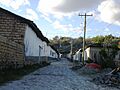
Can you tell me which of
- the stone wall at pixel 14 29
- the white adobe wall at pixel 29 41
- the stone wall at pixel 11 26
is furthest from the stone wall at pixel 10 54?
the white adobe wall at pixel 29 41

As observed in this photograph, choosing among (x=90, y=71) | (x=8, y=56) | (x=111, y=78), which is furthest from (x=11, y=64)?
(x=90, y=71)

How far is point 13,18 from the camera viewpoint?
20328 mm

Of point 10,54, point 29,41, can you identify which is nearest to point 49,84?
point 10,54

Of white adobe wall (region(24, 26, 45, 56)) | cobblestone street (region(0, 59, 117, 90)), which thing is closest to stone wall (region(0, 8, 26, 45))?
white adobe wall (region(24, 26, 45, 56))

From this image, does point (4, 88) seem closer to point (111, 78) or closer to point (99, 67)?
point (111, 78)

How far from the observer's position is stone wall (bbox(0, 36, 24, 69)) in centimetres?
1386

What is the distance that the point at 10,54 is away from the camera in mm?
15820

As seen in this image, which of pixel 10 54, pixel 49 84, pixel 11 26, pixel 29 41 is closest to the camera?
pixel 49 84

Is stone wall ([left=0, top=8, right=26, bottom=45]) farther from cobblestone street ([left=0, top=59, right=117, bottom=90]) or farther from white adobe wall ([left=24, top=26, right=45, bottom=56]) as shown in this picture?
cobblestone street ([left=0, top=59, right=117, bottom=90])

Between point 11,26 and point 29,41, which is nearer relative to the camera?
point 11,26

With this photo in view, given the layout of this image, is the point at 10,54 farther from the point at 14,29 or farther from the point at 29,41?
the point at 29,41

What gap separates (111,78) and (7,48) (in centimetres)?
601

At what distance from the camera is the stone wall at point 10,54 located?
1386 cm

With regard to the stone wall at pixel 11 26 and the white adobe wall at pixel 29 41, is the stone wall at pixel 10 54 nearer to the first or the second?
the stone wall at pixel 11 26
